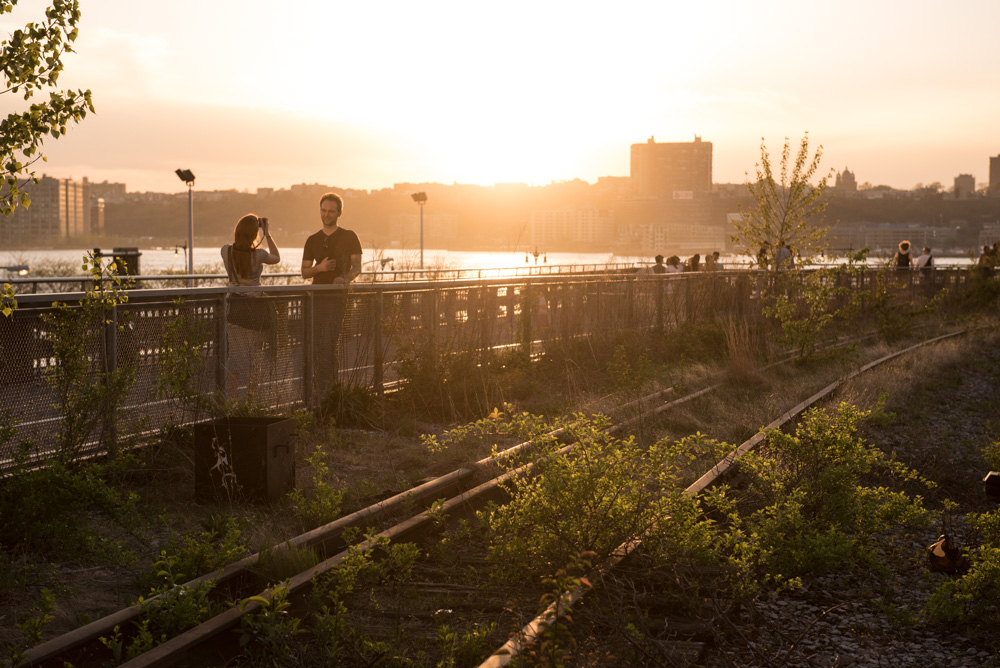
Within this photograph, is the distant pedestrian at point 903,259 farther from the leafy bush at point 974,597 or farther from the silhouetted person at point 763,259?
the leafy bush at point 974,597

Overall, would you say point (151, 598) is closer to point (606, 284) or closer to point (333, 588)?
point (333, 588)

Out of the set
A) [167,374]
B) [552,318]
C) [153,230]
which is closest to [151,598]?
[167,374]

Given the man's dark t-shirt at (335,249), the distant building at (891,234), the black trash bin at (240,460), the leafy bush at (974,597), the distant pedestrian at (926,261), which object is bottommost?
the leafy bush at (974,597)

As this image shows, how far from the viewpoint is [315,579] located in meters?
4.83

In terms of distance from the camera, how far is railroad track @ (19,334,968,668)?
13.2 feet

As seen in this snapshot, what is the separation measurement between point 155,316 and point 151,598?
12.8 feet

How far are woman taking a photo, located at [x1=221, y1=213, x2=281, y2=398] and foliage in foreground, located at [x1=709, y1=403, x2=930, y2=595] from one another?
15.3ft

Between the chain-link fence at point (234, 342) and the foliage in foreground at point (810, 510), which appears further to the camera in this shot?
the chain-link fence at point (234, 342)

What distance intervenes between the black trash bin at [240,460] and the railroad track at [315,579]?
92 cm

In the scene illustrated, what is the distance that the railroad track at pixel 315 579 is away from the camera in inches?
159

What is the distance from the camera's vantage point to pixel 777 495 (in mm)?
6242

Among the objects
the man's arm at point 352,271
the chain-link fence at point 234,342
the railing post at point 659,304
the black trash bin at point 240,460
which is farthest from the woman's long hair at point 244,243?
the railing post at point 659,304

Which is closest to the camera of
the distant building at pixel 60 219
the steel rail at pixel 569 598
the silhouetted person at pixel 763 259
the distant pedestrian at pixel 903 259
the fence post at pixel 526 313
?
the steel rail at pixel 569 598

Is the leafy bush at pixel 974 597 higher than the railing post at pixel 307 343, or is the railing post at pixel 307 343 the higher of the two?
the railing post at pixel 307 343
